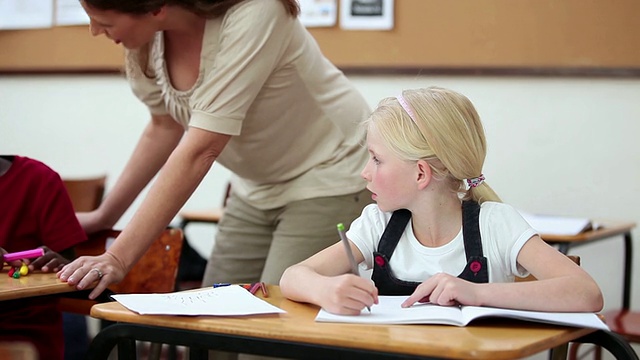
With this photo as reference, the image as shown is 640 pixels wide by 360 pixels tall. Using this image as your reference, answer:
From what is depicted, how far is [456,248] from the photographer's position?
1.48 m

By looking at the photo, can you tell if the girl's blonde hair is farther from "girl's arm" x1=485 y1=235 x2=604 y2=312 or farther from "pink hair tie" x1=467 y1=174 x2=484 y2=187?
"girl's arm" x1=485 y1=235 x2=604 y2=312

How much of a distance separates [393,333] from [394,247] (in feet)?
1.28

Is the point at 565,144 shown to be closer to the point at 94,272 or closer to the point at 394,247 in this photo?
the point at 394,247

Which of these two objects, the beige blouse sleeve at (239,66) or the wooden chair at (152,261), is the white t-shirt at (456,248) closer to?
the beige blouse sleeve at (239,66)

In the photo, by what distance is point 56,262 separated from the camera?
178cm

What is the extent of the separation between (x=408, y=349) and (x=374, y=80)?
2.55 metres

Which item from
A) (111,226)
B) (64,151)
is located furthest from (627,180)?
(64,151)

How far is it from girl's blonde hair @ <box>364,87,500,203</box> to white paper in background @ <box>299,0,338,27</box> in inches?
83.9

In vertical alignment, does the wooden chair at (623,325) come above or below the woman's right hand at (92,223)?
below

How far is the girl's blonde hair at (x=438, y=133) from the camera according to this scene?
1.48 metres

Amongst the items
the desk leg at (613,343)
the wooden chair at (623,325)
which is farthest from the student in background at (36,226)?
the wooden chair at (623,325)

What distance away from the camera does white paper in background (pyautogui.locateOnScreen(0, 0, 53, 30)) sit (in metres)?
4.11

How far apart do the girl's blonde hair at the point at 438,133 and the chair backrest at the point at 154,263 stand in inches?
31.3

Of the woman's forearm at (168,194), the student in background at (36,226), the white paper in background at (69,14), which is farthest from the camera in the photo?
the white paper in background at (69,14)
